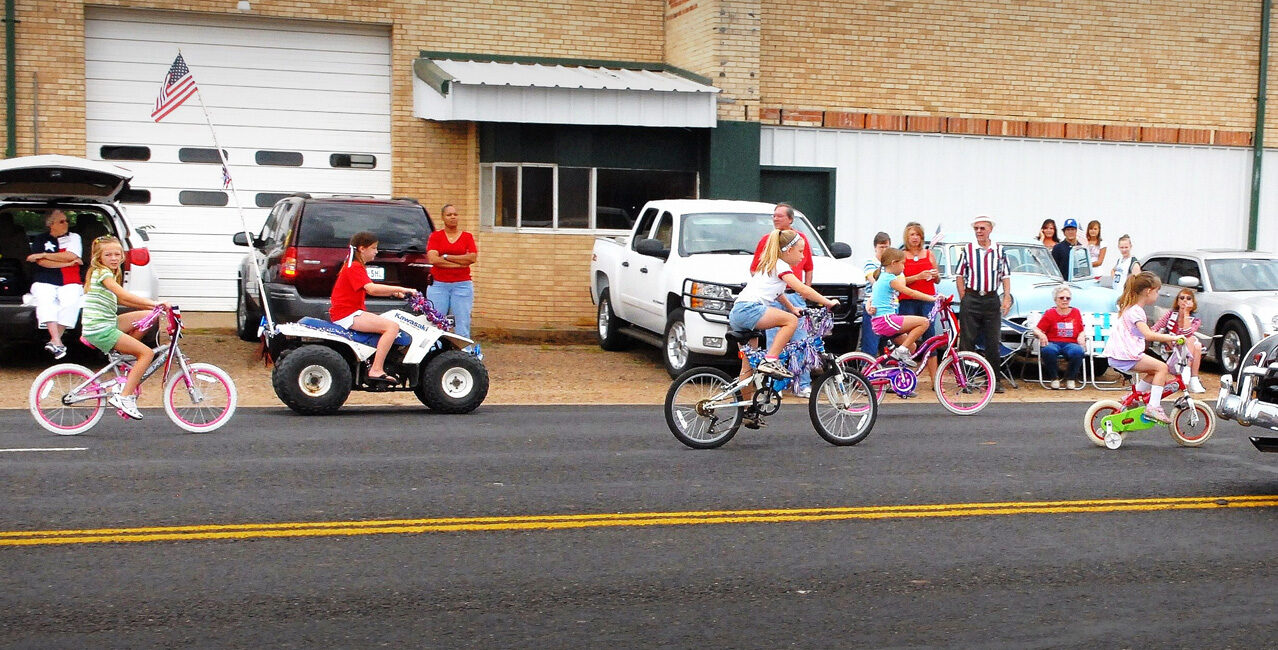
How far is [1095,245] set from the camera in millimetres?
20000

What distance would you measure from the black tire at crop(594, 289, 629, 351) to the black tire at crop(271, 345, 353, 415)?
6.14m

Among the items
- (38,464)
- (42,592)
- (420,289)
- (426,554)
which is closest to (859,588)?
(426,554)

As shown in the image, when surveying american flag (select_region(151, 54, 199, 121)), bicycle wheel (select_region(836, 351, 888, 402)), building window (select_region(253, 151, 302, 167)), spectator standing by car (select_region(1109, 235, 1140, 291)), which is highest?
american flag (select_region(151, 54, 199, 121))

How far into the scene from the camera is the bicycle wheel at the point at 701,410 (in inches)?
417

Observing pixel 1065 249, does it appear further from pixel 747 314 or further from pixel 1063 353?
pixel 747 314

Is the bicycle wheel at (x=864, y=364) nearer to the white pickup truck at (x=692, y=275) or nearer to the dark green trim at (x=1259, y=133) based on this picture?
the white pickup truck at (x=692, y=275)

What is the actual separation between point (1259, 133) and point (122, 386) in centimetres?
1827

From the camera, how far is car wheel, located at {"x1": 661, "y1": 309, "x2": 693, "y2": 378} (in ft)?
49.4

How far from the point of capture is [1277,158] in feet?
75.5

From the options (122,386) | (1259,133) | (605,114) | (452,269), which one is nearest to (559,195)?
(605,114)

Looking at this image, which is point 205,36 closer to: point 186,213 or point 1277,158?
point 186,213

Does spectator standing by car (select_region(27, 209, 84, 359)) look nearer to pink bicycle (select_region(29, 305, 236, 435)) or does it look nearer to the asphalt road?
pink bicycle (select_region(29, 305, 236, 435))

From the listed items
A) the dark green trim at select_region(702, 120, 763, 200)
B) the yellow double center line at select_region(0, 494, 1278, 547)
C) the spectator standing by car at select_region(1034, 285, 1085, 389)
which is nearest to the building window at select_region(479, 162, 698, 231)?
the dark green trim at select_region(702, 120, 763, 200)

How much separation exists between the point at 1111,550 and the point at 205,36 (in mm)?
15737
